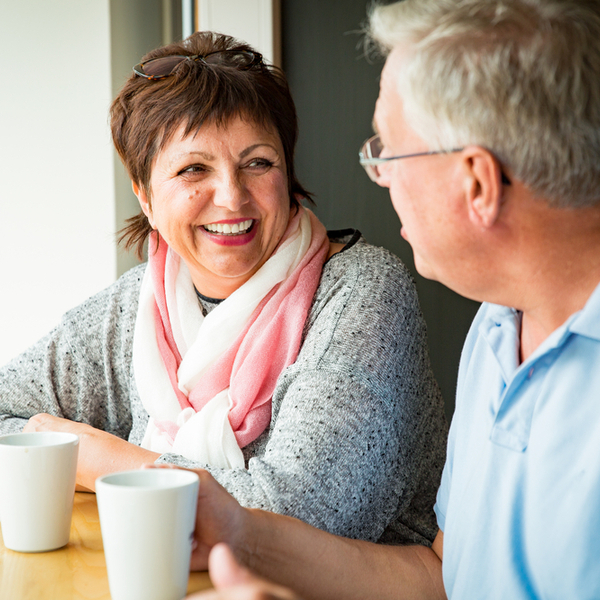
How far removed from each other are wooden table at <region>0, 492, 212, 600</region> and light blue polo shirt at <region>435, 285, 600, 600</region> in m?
0.36

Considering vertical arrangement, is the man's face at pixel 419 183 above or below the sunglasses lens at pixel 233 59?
below

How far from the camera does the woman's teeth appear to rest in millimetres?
1528

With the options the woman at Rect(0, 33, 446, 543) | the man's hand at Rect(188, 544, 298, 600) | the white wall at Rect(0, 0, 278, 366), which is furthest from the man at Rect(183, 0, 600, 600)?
the white wall at Rect(0, 0, 278, 366)

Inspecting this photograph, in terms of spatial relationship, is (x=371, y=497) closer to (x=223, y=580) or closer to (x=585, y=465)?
(x=585, y=465)

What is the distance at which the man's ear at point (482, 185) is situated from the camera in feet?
2.52

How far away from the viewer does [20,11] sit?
2195 mm

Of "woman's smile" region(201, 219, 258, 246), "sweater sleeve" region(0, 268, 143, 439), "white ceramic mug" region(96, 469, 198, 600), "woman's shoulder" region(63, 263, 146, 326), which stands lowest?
"sweater sleeve" region(0, 268, 143, 439)

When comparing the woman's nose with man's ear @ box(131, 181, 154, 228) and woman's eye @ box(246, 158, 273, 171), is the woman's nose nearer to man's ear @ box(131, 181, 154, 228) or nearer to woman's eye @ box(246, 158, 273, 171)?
woman's eye @ box(246, 158, 273, 171)

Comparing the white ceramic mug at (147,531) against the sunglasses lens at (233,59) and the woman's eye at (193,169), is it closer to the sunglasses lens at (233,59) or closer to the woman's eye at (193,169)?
the woman's eye at (193,169)

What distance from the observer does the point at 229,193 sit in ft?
4.82

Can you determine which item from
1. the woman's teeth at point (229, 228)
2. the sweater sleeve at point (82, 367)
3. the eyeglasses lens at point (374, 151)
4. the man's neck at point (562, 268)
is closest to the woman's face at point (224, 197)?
the woman's teeth at point (229, 228)

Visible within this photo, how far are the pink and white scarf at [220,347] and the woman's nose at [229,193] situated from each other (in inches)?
6.0

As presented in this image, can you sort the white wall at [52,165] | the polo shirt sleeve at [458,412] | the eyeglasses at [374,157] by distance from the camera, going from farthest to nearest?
the white wall at [52,165] < the polo shirt sleeve at [458,412] < the eyeglasses at [374,157]

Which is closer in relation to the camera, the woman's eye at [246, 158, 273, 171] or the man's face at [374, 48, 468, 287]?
the man's face at [374, 48, 468, 287]
